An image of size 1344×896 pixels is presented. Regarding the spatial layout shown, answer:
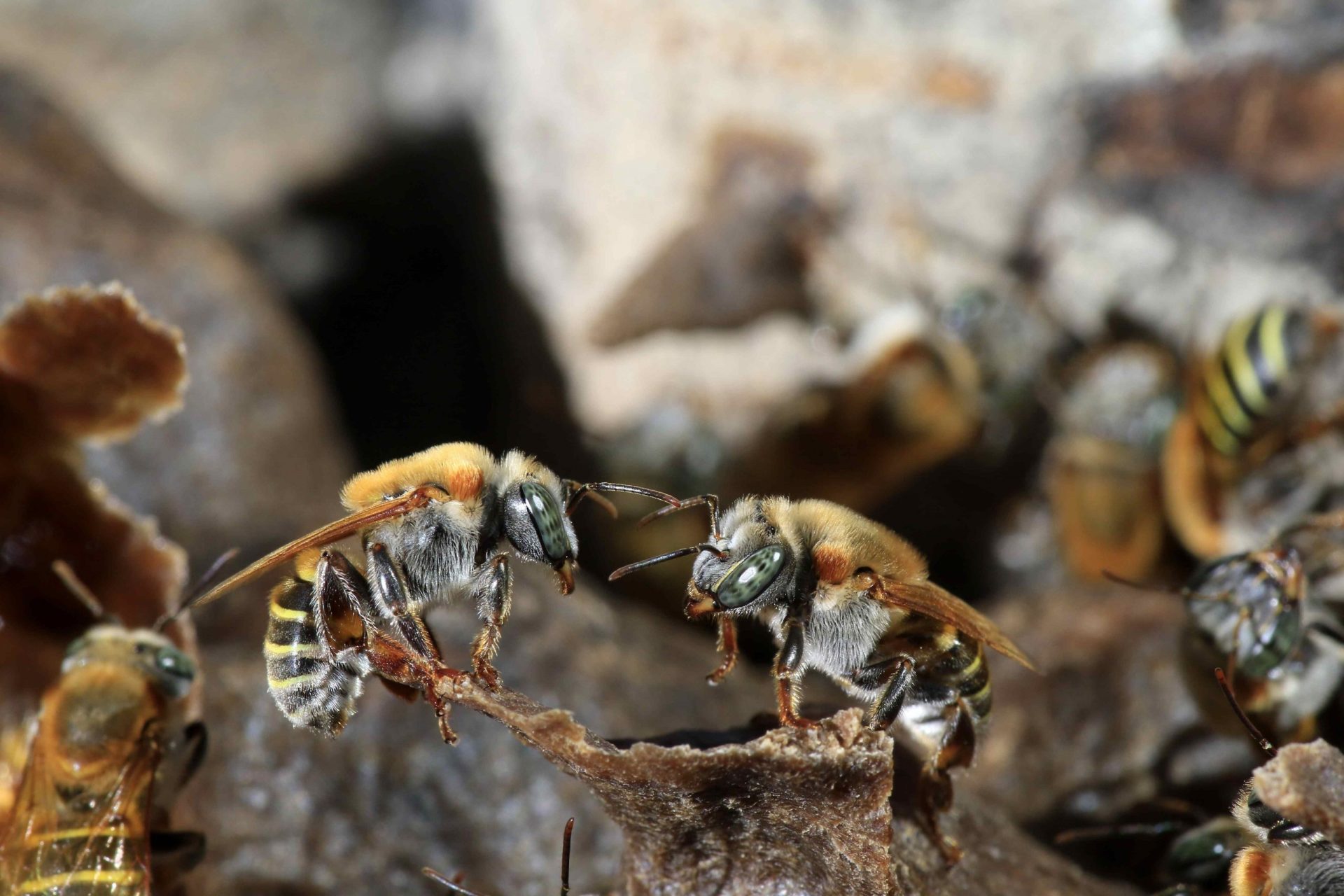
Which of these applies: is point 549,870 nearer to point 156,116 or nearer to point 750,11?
point 750,11

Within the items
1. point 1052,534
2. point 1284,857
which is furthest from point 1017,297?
point 1284,857

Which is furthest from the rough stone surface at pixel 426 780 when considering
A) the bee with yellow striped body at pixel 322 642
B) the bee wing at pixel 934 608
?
the bee wing at pixel 934 608

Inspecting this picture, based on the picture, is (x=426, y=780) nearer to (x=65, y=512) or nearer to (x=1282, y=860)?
(x=65, y=512)

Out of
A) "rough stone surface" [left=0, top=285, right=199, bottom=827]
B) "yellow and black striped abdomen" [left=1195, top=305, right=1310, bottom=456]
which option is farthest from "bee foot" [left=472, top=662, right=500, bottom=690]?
"yellow and black striped abdomen" [left=1195, top=305, right=1310, bottom=456]

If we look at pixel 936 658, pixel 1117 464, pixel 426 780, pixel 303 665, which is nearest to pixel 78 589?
pixel 303 665

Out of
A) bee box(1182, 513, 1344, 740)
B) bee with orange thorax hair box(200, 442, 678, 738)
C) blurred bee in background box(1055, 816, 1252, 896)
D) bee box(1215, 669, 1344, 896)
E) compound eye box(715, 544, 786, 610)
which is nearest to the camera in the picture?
bee box(1215, 669, 1344, 896)

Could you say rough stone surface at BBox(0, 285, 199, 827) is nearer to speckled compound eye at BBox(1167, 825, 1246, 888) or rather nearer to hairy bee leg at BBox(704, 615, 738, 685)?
hairy bee leg at BBox(704, 615, 738, 685)

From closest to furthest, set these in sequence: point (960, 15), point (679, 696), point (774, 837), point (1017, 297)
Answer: point (774, 837) < point (679, 696) < point (960, 15) < point (1017, 297)
